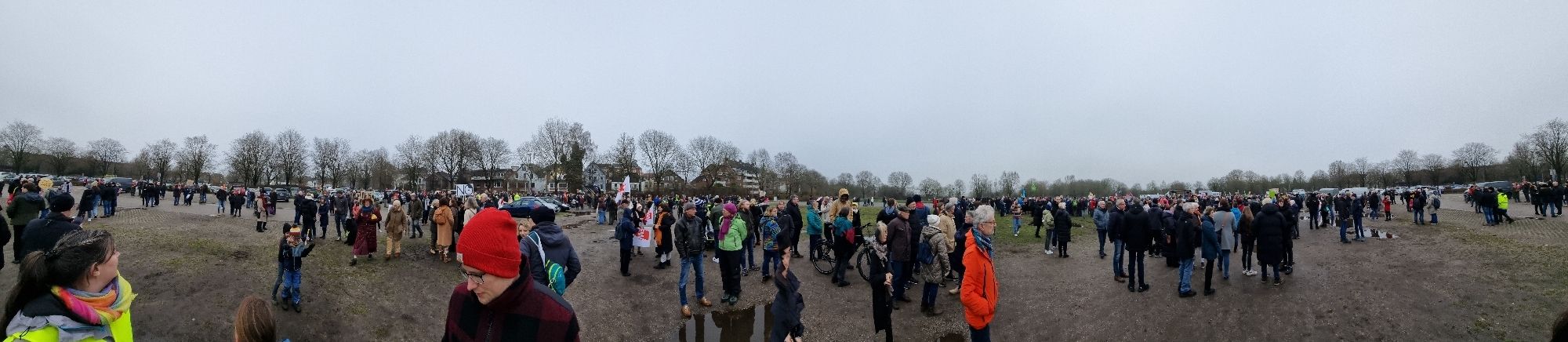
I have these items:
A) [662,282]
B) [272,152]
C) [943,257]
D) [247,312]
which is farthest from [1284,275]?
[272,152]

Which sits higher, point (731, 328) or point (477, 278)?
point (477, 278)

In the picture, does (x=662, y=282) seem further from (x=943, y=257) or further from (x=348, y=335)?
(x=943, y=257)

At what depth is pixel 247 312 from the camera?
8.14 feet

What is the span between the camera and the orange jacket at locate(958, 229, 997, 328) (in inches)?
192

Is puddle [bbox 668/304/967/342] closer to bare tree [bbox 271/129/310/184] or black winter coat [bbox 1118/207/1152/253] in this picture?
black winter coat [bbox 1118/207/1152/253]

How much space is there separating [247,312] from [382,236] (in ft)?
48.3

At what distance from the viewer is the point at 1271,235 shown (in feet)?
29.5

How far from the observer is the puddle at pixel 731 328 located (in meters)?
7.41

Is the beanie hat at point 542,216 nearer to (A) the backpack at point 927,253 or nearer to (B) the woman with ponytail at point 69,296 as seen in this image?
(B) the woman with ponytail at point 69,296

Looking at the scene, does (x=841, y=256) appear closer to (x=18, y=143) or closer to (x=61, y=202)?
(x=61, y=202)

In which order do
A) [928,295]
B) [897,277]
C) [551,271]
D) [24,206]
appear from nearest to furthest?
[551,271]
[24,206]
[928,295]
[897,277]

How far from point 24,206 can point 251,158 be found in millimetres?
62176

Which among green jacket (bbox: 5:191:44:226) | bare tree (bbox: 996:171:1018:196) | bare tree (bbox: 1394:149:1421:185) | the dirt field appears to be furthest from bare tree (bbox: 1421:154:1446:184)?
green jacket (bbox: 5:191:44:226)

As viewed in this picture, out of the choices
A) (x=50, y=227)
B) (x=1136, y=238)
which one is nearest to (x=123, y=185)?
(x=50, y=227)
